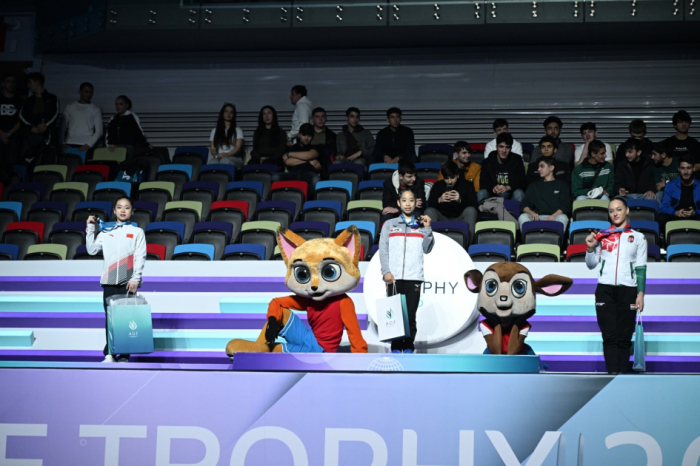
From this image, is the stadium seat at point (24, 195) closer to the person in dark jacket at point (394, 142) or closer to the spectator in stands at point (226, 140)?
the spectator in stands at point (226, 140)

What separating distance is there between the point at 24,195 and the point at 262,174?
285 cm

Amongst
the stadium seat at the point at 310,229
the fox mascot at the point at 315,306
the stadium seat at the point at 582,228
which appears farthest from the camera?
the stadium seat at the point at 310,229

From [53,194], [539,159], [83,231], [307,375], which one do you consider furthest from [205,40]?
[307,375]

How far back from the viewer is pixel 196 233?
7.59 metres

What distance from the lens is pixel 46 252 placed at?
24.4 ft

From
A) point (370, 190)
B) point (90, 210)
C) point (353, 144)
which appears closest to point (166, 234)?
point (90, 210)

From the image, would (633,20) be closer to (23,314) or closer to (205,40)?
(205,40)

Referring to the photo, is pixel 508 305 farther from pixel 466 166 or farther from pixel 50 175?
pixel 50 175

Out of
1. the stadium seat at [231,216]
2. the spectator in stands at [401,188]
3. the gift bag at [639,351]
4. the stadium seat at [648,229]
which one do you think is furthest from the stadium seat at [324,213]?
the gift bag at [639,351]

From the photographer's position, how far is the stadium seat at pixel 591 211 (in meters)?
7.40

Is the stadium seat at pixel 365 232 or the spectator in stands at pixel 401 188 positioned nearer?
the spectator in stands at pixel 401 188

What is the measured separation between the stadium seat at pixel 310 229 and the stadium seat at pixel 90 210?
2.23 m

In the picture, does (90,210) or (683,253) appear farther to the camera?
(90,210)

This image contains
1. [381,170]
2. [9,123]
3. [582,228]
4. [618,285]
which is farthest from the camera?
[9,123]
